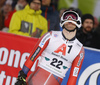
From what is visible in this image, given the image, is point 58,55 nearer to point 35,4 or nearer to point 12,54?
point 12,54

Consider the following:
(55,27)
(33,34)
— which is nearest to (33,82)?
(33,34)

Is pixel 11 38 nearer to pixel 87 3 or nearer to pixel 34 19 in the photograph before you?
pixel 34 19

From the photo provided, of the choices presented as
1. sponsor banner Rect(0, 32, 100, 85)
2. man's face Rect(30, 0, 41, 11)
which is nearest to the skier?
sponsor banner Rect(0, 32, 100, 85)

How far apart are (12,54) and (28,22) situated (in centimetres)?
90

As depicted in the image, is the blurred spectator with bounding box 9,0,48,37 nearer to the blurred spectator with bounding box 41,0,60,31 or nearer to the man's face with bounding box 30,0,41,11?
the man's face with bounding box 30,0,41,11

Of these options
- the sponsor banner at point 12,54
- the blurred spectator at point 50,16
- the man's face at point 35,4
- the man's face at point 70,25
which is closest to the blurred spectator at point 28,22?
the man's face at point 35,4

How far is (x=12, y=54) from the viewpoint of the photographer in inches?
191

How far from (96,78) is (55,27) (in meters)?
2.01

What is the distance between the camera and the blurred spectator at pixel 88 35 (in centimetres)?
549

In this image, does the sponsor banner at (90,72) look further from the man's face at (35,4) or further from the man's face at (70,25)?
the man's face at (35,4)

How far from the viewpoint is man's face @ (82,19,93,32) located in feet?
18.7

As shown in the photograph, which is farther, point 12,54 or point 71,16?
point 12,54

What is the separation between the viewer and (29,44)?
4852 millimetres

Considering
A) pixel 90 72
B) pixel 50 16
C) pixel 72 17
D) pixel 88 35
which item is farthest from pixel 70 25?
pixel 50 16
